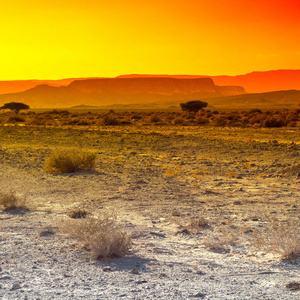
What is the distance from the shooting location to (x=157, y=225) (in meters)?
9.06

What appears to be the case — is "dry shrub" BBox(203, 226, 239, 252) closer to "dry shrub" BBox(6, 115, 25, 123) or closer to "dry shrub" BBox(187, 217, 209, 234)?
"dry shrub" BBox(187, 217, 209, 234)

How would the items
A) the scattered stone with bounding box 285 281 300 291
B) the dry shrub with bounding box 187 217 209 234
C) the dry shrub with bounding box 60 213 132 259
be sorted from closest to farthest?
1. the scattered stone with bounding box 285 281 300 291
2. the dry shrub with bounding box 60 213 132 259
3. the dry shrub with bounding box 187 217 209 234

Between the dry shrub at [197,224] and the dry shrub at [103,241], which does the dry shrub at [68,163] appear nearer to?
the dry shrub at [197,224]

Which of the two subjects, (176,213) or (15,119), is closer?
(176,213)

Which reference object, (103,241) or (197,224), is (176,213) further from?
(103,241)

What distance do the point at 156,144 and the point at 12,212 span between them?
1624 centimetres

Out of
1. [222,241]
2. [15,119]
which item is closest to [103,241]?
[222,241]

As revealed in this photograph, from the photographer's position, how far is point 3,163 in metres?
18.0

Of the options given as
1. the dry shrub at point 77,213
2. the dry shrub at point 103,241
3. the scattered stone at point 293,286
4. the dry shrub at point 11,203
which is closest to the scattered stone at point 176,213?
the dry shrub at point 77,213

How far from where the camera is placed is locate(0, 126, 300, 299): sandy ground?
5754mm

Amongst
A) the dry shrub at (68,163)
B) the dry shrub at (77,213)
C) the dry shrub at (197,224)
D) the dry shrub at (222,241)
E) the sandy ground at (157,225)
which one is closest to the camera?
the sandy ground at (157,225)

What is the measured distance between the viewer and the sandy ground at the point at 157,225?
18.9ft

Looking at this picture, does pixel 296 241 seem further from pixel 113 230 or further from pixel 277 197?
pixel 277 197

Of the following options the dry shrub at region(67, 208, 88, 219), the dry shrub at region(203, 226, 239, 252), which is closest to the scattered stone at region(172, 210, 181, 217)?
the dry shrub at region(203, 226, 239, 252)
